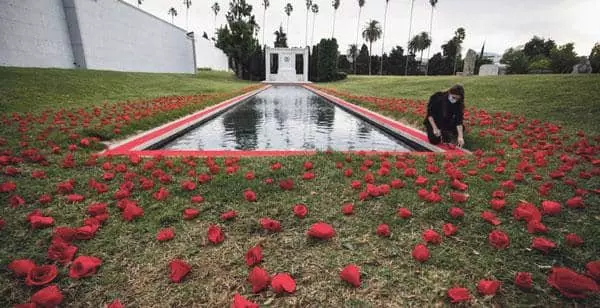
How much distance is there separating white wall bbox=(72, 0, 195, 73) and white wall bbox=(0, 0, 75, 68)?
3.66 ft

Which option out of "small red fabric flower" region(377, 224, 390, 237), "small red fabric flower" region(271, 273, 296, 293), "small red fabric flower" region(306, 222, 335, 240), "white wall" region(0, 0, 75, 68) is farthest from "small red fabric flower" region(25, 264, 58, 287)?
"white wall" region(0, 0, 75, 68)

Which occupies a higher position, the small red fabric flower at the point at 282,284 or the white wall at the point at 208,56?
the white wall at the point at 208,56

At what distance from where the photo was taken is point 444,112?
5.37 metres

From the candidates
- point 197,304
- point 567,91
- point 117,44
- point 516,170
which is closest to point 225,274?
point 197,304

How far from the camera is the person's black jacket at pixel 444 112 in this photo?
5.23 metres

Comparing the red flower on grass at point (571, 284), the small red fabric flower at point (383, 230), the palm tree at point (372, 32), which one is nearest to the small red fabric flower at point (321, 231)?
the small red fabric flower at point (383, 230)

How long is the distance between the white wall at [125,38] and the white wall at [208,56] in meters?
11.7

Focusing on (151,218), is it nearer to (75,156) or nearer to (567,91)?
(75,156)

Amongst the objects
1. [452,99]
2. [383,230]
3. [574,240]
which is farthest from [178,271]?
[452,99]

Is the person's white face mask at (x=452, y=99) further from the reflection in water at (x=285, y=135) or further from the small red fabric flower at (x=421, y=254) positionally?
the small red fabric flower at (x=421, y=254)

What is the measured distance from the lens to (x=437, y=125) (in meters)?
5.59

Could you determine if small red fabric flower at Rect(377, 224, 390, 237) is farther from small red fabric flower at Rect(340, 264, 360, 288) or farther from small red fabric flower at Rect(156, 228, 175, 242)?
small red fabric flower at Rect(156, 228, 175, 242)

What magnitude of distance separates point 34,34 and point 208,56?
34.1 m

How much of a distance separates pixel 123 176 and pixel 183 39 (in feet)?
112
